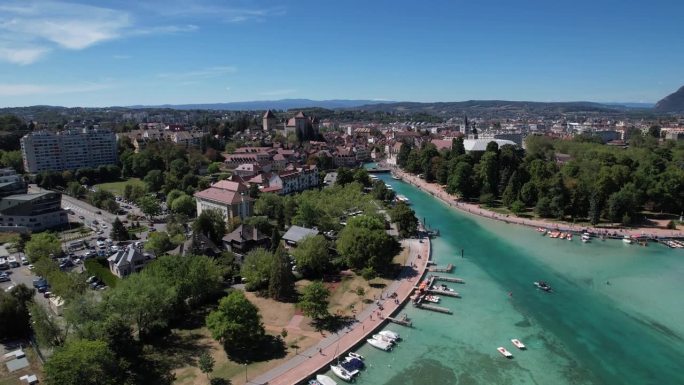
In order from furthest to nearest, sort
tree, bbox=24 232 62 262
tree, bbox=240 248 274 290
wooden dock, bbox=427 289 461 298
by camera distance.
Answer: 1. tree, bbox=24 232 62 262
2. wooden dock, bbox=427 289 461 298
3. tree, bbox=240 248 274 290

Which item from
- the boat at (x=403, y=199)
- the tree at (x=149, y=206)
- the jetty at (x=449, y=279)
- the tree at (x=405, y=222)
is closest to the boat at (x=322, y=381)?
the jetty at (x=449, y=279)

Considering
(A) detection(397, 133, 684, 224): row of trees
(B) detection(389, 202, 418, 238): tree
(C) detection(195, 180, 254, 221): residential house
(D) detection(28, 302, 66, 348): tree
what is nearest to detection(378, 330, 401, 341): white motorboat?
(D) detection(28, 302, 66, 348): tree

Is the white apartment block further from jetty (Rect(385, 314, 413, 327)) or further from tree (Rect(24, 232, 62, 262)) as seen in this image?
jetty (Rect(385, 314, 413, 327))

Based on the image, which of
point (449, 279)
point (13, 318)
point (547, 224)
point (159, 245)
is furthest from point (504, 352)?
point (547, 224)

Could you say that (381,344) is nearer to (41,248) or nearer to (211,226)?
(211,226)

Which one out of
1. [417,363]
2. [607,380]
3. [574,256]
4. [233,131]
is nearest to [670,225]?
[574,256]
